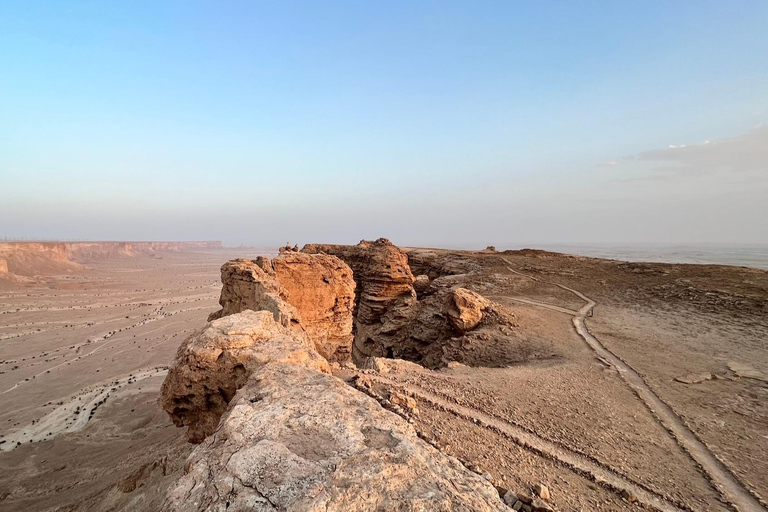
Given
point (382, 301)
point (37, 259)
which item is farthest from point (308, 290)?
point (37, 259)

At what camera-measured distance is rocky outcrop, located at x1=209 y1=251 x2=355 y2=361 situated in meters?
12.8

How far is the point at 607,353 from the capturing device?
37.8ft

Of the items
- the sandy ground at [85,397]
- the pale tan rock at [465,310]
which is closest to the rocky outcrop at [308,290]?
the sandy ground at [85,397]

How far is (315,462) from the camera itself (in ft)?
10.3

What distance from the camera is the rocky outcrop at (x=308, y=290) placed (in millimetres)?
12773

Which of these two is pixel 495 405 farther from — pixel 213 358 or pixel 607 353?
pixel 607 353

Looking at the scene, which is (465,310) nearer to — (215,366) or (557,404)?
(557,404)

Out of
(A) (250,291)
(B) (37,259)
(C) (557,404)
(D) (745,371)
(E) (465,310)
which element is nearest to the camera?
(C) (557,404)

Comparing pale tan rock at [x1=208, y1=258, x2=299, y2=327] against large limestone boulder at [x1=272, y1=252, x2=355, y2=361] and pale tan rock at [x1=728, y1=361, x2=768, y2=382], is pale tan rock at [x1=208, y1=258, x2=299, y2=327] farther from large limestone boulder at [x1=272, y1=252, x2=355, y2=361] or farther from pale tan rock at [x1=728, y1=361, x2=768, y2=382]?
pale tan rock at [x1=728, y1=361, x2=768, y2=382]

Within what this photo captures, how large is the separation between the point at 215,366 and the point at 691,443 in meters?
9.66

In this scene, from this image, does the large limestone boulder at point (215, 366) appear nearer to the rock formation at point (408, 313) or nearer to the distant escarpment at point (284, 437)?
the distant escarpment at point (284, 437)

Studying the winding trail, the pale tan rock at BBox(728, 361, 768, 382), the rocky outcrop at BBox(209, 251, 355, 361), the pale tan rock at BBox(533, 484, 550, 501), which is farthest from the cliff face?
the pale tan rock at BBox(728, 361, 768, 382)

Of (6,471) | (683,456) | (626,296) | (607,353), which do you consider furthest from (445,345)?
(6,471)

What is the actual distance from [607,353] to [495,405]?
22.5ft
